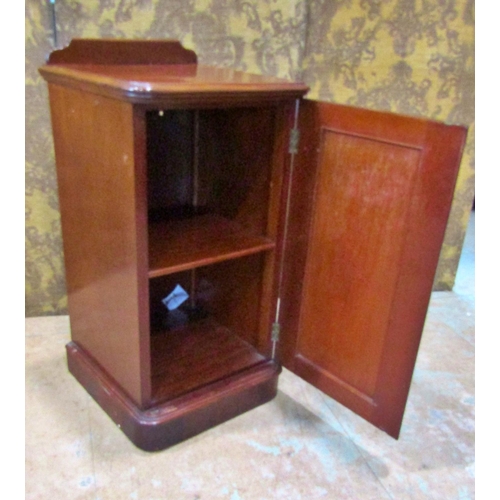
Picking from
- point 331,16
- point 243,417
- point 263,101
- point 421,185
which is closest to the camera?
point 421,185

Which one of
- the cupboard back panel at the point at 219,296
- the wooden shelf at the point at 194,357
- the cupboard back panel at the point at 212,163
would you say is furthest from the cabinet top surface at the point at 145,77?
the wooden shelf at the point at 194,357

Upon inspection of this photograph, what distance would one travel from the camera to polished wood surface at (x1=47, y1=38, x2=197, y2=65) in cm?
142

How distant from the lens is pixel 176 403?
1473 millimetres

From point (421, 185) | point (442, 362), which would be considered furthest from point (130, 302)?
point (442, 362)

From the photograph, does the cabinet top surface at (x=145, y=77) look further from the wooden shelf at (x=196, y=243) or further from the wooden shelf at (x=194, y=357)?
the wooden shelf at (x=194, y=357)

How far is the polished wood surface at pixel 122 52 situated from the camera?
1419 mm

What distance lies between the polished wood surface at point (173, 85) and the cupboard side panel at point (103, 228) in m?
0.04

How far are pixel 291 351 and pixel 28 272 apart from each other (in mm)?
1118

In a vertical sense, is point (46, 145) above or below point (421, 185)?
below

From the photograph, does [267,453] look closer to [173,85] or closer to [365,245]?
[365,245]

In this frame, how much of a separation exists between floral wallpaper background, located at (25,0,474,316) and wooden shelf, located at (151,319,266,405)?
0.61m

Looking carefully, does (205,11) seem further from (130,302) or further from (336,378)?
(336,378)

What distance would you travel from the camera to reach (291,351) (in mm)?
1627

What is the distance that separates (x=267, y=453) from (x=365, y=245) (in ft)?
2.23
